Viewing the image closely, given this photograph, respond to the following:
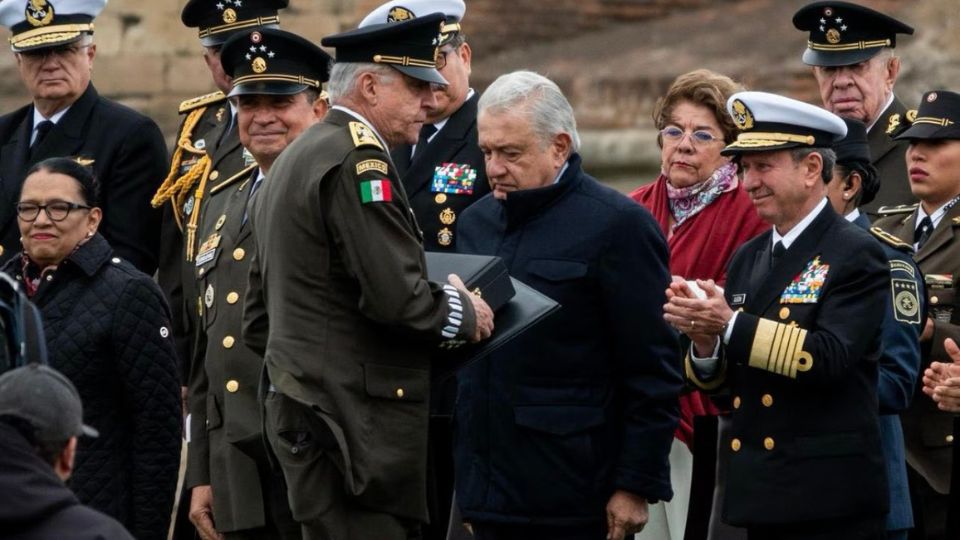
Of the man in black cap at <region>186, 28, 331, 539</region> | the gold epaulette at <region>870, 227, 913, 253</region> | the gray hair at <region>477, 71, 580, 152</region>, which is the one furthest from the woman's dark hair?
the gold epaulette at <region>870, 227, 913, 253</region>

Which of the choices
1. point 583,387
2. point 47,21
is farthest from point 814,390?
point 47,21

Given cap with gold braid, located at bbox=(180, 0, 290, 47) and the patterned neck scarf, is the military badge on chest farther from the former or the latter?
cap with gold braid, located at bbox=(180, 0, 290, 47)

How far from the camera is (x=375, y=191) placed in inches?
252

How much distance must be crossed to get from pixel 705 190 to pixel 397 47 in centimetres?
155

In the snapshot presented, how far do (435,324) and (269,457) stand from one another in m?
0.68

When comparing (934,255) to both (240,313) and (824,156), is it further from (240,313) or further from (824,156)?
(240,313)

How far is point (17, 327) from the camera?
5.75 m

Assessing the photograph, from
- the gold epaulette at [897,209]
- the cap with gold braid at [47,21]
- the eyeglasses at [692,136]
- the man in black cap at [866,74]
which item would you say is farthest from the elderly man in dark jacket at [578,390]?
the cap with gold braid at [47,21]

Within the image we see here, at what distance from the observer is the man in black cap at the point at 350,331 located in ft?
20.9

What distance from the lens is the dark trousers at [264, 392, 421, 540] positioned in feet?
21.1

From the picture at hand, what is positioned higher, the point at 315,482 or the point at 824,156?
the point at 824,156

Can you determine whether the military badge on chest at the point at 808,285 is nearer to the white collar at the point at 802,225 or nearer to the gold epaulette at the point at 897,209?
the white collar at the point at 802,225

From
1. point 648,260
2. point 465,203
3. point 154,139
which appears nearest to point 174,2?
point 154,139

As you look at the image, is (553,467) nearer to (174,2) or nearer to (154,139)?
(154,139)
